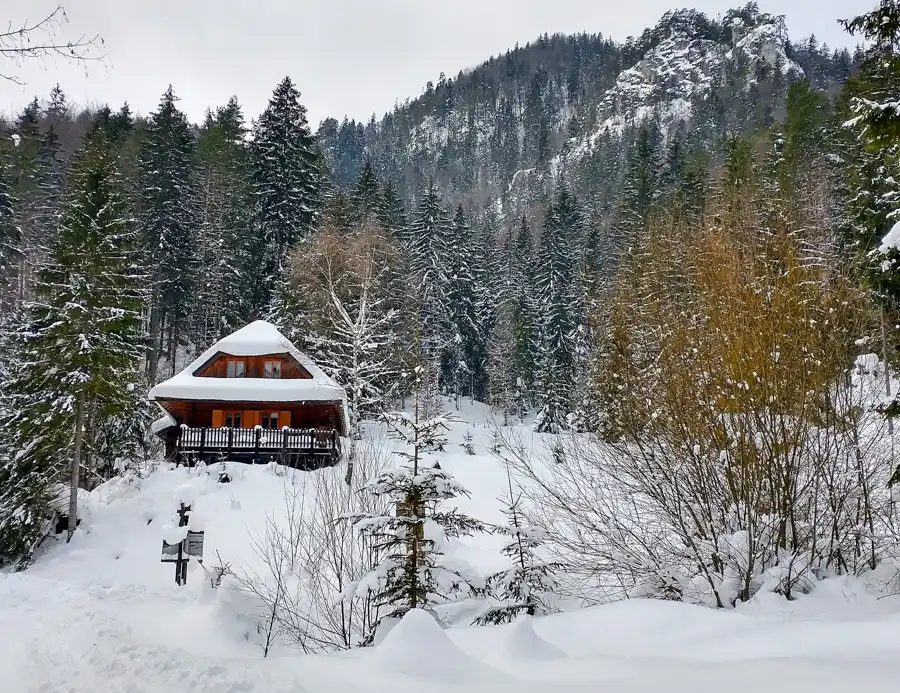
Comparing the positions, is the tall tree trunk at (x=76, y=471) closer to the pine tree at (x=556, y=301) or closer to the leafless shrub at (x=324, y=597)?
the leafless shrub at (x=324, y=597)

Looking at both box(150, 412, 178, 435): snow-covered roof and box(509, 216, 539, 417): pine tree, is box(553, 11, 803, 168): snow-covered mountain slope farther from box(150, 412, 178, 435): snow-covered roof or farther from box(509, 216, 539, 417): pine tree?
box(150, 412, 178, 435): snow-covered roof

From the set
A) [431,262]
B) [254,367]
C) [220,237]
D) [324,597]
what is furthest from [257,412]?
[431,262]

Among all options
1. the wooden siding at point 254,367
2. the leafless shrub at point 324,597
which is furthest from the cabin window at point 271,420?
the leafless shrub at point 324,597

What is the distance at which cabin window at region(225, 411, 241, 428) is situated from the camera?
24922mm

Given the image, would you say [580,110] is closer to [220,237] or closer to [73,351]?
[220,237]

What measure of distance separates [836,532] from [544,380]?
108ft

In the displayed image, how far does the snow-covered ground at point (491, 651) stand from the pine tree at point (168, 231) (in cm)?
3019

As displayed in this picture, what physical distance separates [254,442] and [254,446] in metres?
0.14

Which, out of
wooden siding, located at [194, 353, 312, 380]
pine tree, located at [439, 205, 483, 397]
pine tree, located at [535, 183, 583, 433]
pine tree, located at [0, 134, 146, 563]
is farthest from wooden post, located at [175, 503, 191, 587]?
pine tree, located at [439, 205, 483, 397]

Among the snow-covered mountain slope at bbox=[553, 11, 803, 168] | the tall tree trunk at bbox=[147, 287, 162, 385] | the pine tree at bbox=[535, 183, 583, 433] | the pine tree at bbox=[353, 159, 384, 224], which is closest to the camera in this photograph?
the tall tree trunk at bbox=[147, 287, 162, 385]

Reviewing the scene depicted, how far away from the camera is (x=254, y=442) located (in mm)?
20312

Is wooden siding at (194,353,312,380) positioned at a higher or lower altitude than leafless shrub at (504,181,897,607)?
higher

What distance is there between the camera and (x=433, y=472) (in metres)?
6.17

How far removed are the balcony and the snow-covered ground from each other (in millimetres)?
10692
